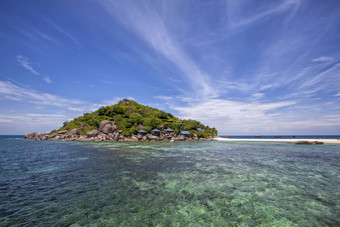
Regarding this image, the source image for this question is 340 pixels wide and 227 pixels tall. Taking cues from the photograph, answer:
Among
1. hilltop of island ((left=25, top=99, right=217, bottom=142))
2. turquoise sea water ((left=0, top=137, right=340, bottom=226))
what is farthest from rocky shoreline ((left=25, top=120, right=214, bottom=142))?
turquoise sea water ((left=0, top=137, right=340, bottom=226))

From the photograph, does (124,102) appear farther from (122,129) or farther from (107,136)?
(107,136)

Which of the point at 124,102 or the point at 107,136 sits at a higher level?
the point at 124,102

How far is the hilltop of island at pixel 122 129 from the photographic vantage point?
6431cm

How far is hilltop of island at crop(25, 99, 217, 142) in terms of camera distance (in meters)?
64.3

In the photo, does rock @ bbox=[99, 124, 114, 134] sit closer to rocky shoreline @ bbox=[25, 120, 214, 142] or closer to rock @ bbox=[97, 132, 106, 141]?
rocky shoreline @ bbox=[25, 120, 214, 142]

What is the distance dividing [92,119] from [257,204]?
8148 cm

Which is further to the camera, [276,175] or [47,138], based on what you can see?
[47,138]

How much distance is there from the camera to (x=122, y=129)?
67.5 metres

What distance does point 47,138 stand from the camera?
68750mm

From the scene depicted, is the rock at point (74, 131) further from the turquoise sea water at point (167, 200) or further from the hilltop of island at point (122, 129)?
the turquoise sea water at point (167, 200)

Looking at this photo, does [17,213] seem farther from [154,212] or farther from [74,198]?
[154,212]

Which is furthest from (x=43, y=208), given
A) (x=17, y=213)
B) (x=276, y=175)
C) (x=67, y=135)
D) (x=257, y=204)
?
(x=67, y=135)

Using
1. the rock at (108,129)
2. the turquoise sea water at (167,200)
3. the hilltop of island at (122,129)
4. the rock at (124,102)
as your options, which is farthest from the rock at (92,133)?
the turquoise sea water at (167,200)

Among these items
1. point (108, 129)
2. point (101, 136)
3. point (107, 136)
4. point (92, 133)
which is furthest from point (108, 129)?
point (92, 133)
